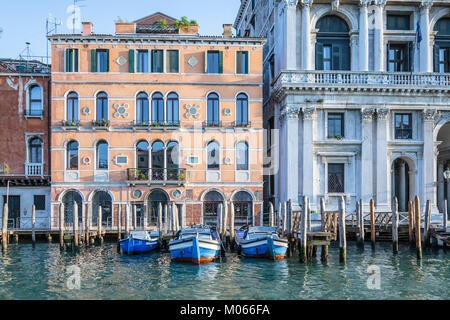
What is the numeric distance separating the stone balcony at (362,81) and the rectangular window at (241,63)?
1732mm

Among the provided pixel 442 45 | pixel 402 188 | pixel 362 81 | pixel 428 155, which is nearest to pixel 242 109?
pixel 362 81

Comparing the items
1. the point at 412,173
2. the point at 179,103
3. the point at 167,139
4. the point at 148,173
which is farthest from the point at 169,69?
the point at 412,173

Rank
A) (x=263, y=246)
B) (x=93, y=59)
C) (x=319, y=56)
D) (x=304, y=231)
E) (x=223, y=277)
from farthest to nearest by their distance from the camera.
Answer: (x=319, y=56) → (x=93, y=59) → (x=263, y=246) → (x=304, y=231) → (x=223, y=277)

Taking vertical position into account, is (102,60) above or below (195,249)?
above

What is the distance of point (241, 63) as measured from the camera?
23.9 m

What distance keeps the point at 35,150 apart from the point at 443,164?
2155 cm

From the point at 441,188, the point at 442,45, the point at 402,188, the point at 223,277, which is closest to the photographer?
the point at 223,277

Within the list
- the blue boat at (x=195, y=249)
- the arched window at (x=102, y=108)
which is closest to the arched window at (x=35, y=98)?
the arched window at (x=102, y=108)

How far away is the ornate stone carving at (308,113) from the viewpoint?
23719 mm

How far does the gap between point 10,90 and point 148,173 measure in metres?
7.95

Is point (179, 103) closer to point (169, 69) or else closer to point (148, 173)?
point (169, 69)

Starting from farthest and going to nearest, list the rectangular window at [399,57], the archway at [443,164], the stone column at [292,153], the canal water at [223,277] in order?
1. the archway at [443,164]
2. the rectangular window at [399,57]
3. the stone column at [292,153]
4. the canal water at [223,277]

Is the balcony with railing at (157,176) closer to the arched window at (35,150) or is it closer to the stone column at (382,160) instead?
the arched window at (35,150)

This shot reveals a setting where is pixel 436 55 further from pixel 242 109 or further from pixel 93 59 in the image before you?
pixel 93 59
